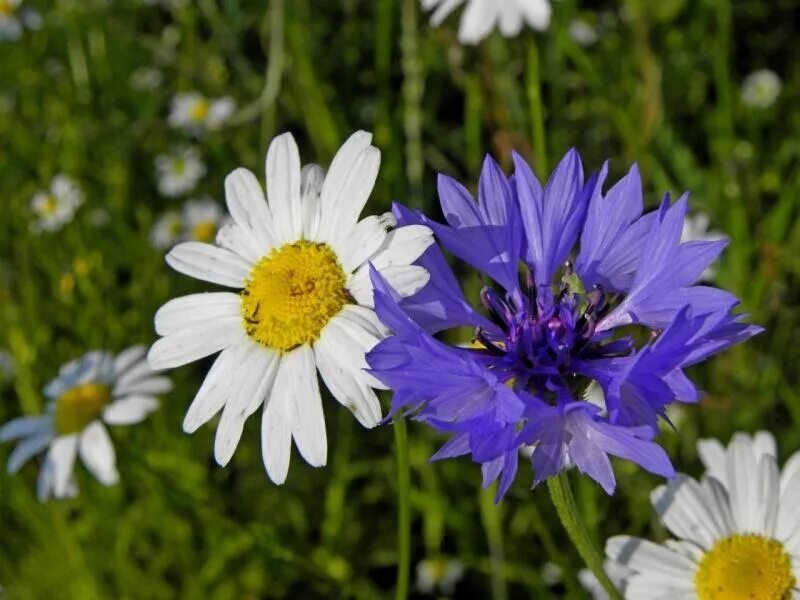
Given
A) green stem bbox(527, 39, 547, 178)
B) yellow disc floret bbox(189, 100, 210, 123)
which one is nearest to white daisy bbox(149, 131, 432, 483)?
green stem bbox(527, 39, 547, 178)

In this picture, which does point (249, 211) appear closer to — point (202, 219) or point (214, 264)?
point (214, 264)

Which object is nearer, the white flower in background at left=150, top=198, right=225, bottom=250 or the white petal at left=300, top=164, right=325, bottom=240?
the white petal at left=300, top=164, right=325, bottom=240

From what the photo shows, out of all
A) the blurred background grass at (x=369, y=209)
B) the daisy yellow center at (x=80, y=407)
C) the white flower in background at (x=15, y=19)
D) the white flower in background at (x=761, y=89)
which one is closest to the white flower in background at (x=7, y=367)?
the blurred background grass at (x=369, y=209)

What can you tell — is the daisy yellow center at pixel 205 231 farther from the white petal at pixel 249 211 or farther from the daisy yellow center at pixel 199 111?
the white petal at pixel 249 211

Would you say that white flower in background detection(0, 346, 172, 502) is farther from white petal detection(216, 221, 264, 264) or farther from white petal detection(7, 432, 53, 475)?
white petal detection(216, 221, 264, 264)

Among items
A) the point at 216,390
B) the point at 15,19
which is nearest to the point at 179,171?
the point at 15,19
